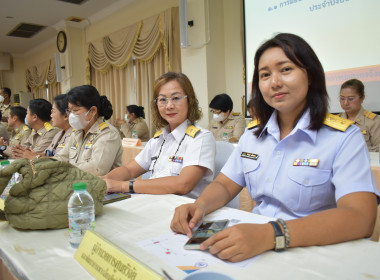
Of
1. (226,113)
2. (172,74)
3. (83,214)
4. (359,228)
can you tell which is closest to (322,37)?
(226,113)

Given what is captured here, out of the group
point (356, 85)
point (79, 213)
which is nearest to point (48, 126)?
point (79, 213)

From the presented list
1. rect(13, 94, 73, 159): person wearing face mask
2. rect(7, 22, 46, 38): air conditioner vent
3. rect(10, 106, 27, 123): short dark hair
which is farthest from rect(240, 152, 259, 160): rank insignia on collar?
rect(7, 22, 46, 38): air conditioner vent

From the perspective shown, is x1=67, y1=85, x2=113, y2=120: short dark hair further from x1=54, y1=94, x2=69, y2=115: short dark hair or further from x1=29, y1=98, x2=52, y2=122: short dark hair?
x1=29, y1=98, x2=52, y2=122: short dark hair

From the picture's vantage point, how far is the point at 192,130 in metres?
1.51

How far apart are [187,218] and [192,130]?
0.71 meters

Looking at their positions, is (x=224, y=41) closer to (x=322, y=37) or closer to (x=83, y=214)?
(x=322, y=37)

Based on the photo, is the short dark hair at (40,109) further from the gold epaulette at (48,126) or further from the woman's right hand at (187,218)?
the woman's right hand at (187,218)

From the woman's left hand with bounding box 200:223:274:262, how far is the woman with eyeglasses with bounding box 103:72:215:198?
62 cm

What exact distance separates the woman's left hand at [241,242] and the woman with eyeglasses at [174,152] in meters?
0.62

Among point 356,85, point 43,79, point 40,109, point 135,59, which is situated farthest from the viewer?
point 43,79

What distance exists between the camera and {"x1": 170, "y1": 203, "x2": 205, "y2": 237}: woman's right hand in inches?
31.9

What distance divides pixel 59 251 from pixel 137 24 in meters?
5.01

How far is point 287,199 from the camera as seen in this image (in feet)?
3.20

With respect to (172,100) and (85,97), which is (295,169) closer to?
(172,100)
